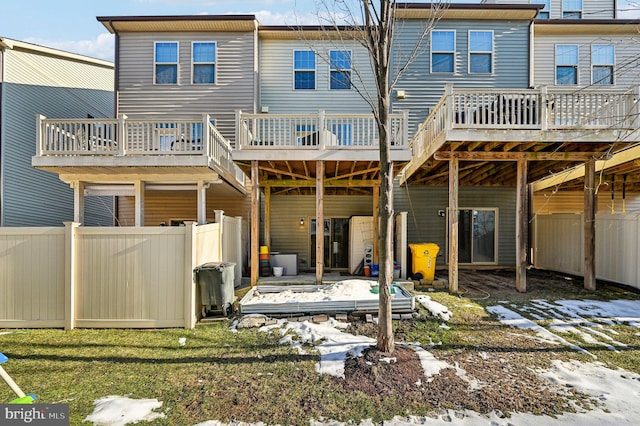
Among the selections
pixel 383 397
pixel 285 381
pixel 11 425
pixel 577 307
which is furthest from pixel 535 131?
pixel 11 425

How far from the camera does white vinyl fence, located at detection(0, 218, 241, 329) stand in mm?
4961

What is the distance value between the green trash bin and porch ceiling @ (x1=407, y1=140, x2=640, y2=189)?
5.55 meters

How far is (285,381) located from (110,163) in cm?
623

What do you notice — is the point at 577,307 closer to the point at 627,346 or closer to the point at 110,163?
the point at 627,346

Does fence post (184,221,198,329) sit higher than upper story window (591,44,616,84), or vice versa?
upper story window (591,44,616,84)

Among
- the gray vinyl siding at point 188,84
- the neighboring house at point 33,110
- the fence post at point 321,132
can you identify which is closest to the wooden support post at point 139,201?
the gray vinyl siding at point 188,84

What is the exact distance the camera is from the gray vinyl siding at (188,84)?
34.0 ft

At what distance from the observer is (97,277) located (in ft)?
16.5

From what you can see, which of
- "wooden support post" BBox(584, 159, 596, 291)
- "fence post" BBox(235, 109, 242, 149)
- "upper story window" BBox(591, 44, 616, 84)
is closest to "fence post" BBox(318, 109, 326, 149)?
"fence post" BBox(235, 109, 242, 149)

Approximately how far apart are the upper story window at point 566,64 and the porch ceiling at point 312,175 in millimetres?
8112

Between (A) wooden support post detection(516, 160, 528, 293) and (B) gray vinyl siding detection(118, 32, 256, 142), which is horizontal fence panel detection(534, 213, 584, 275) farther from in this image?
(B) gray vinyl siding detection(118, 32, 256, 142)

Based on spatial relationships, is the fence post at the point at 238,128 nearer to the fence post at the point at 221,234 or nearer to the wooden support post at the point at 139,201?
the fence post at the point at 221,234

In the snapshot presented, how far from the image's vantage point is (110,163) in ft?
22.3

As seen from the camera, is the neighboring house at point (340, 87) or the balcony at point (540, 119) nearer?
the balcony at point (540, 119)
